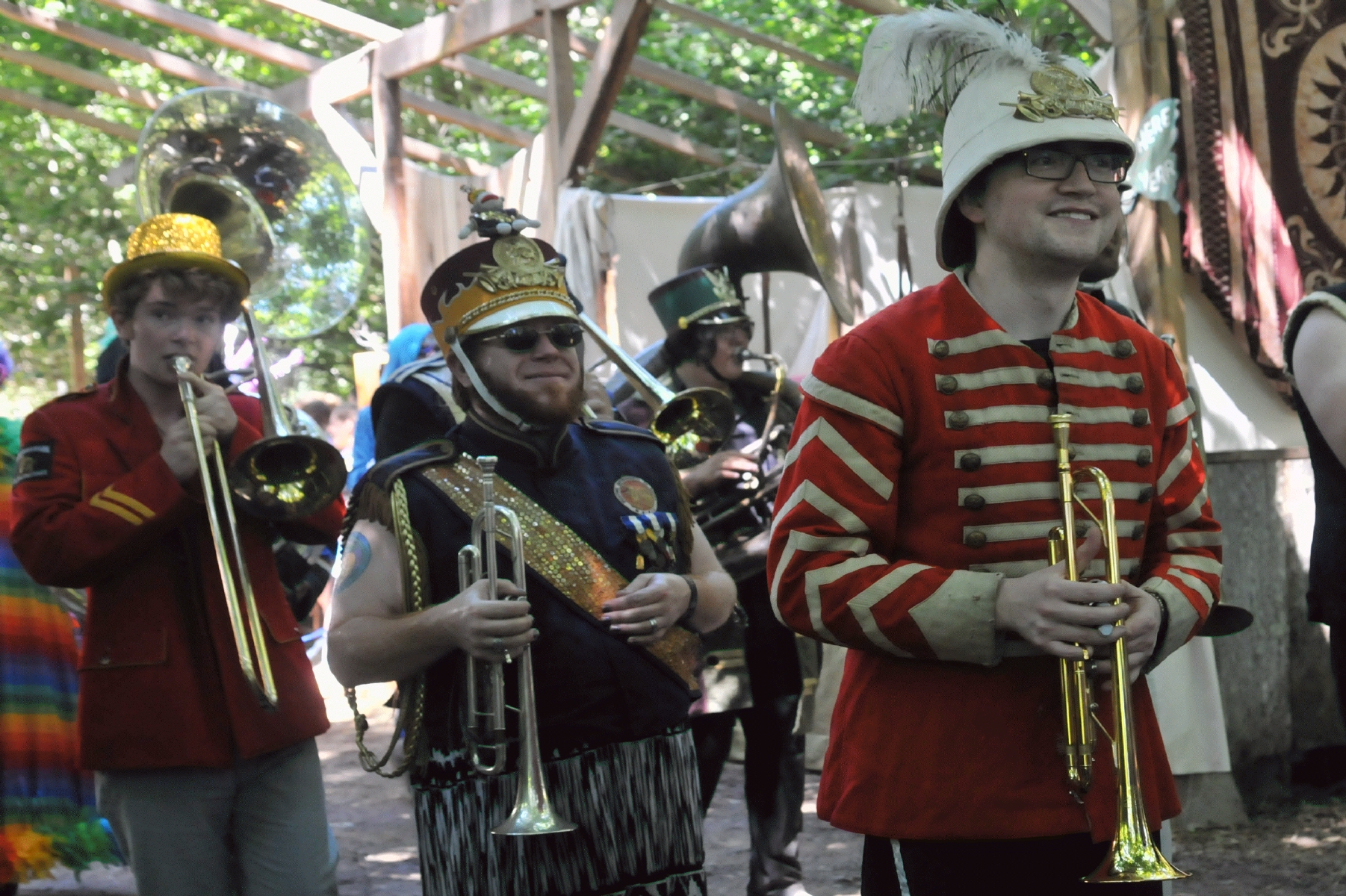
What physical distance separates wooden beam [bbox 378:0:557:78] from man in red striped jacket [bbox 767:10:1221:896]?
7.94 m

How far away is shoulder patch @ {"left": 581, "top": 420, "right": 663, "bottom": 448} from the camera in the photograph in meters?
3.53

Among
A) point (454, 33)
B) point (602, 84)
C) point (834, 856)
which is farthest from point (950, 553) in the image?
point (454, 33)

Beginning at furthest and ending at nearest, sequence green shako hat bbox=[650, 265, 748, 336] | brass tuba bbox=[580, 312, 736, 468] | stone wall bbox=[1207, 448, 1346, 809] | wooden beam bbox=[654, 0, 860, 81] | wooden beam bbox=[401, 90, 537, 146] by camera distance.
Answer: wooden beam bbox=[401, 90, 537, 146] < wooden beam bbox=[654, 0, 860, 81] < stone wall bbox=[1207, 448, 1346, 809] < green shako hat bbox=[650, 265, 748, 336] < brass tuba bbox=[580, 312, 736, 468]

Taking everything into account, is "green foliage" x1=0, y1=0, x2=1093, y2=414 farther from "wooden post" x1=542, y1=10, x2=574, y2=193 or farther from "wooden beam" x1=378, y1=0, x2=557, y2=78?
"wooden post" x1=542, y1=10, x2=574, y2=193

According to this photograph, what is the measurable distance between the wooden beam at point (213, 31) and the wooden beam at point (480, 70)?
27 centimetres

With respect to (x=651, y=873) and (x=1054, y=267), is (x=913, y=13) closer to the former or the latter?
(x=1054, y=267)

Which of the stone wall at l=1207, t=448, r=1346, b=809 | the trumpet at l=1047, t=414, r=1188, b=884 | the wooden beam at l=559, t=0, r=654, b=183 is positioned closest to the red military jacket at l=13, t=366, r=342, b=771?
the trumpet at l=1047, t=414, r=1188, b=884

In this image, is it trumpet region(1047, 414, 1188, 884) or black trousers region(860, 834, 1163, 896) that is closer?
trumpet region(1047, 414, 1188, 884)

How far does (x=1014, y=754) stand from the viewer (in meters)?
2.34

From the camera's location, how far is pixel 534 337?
329 cm

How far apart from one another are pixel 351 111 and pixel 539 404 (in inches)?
680

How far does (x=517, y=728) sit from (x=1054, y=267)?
140 cm

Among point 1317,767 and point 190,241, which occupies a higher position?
point 190,241

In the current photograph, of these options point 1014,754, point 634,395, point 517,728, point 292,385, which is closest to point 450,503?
point 517,728
